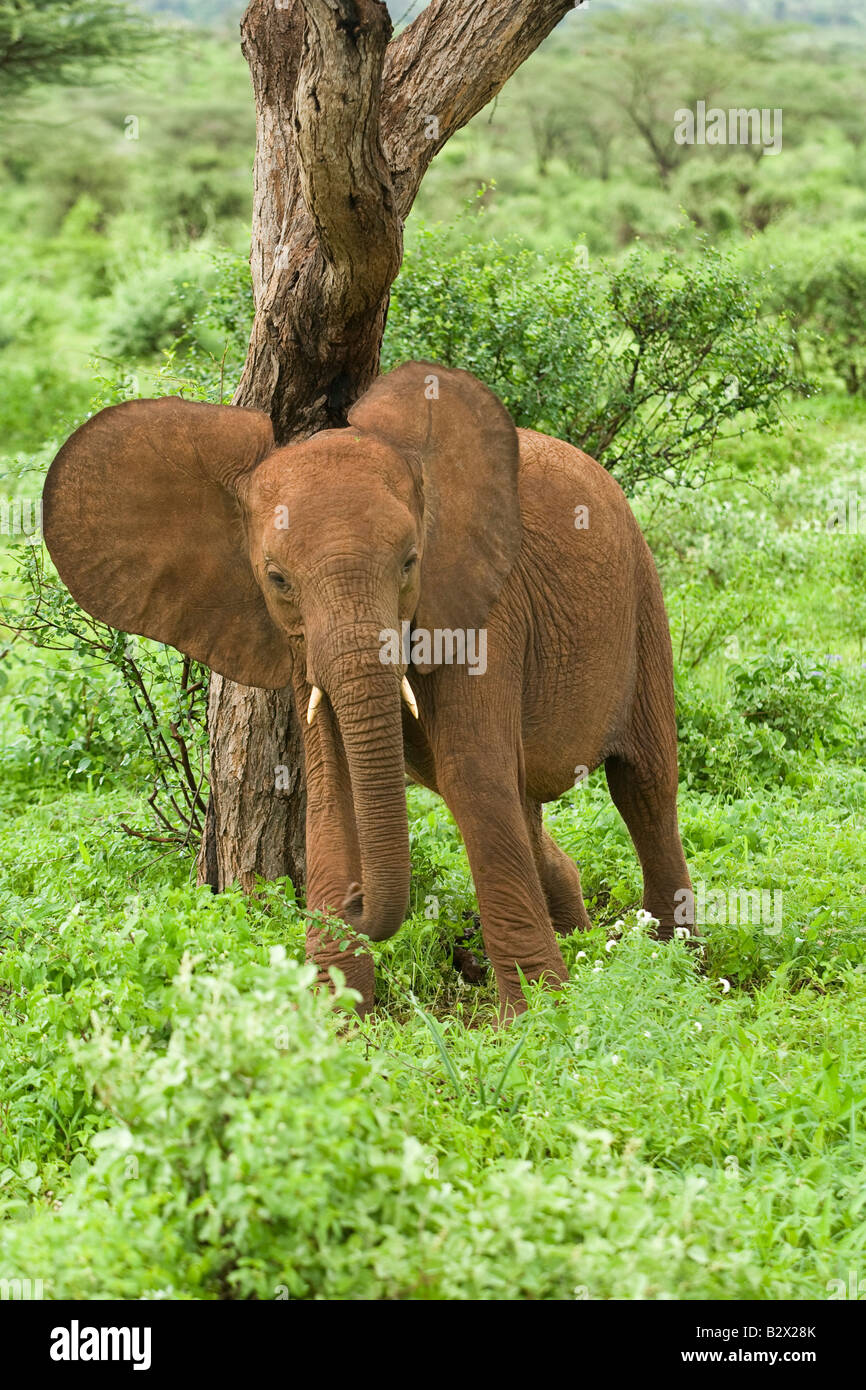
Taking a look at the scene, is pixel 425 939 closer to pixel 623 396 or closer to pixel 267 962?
pixel 267 962

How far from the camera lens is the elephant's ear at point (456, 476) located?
197 inches

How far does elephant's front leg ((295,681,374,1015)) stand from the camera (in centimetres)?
508

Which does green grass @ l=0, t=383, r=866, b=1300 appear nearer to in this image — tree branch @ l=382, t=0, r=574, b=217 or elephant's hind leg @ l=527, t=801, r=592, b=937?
elephant's hind leg @ l=527, t=801, r=592, b=937

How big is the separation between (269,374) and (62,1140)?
111 inches

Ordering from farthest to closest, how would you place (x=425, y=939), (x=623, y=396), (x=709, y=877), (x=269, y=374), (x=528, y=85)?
(x=528, y=85), (x=623, y=396), (x=709, y=877), (x=425, y=939), (x=269, y=374)

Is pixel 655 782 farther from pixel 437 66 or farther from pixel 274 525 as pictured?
pixel 437 66

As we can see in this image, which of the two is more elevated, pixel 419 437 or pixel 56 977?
pixel 419 437

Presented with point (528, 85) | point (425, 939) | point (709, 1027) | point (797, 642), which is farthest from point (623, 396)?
point (528, 85)

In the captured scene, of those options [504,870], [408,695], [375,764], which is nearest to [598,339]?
[504,870]

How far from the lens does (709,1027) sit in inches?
186

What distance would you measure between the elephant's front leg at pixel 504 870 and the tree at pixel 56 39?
27925 mm

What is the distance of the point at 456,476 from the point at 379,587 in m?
0.69

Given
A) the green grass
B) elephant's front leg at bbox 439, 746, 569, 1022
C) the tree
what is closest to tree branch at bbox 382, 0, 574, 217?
elephant's front leg at bbox 439, 746, 569, 1022

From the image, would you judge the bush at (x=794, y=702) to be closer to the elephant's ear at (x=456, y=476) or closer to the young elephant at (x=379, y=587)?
the young elephant at (x=379, y=587)
